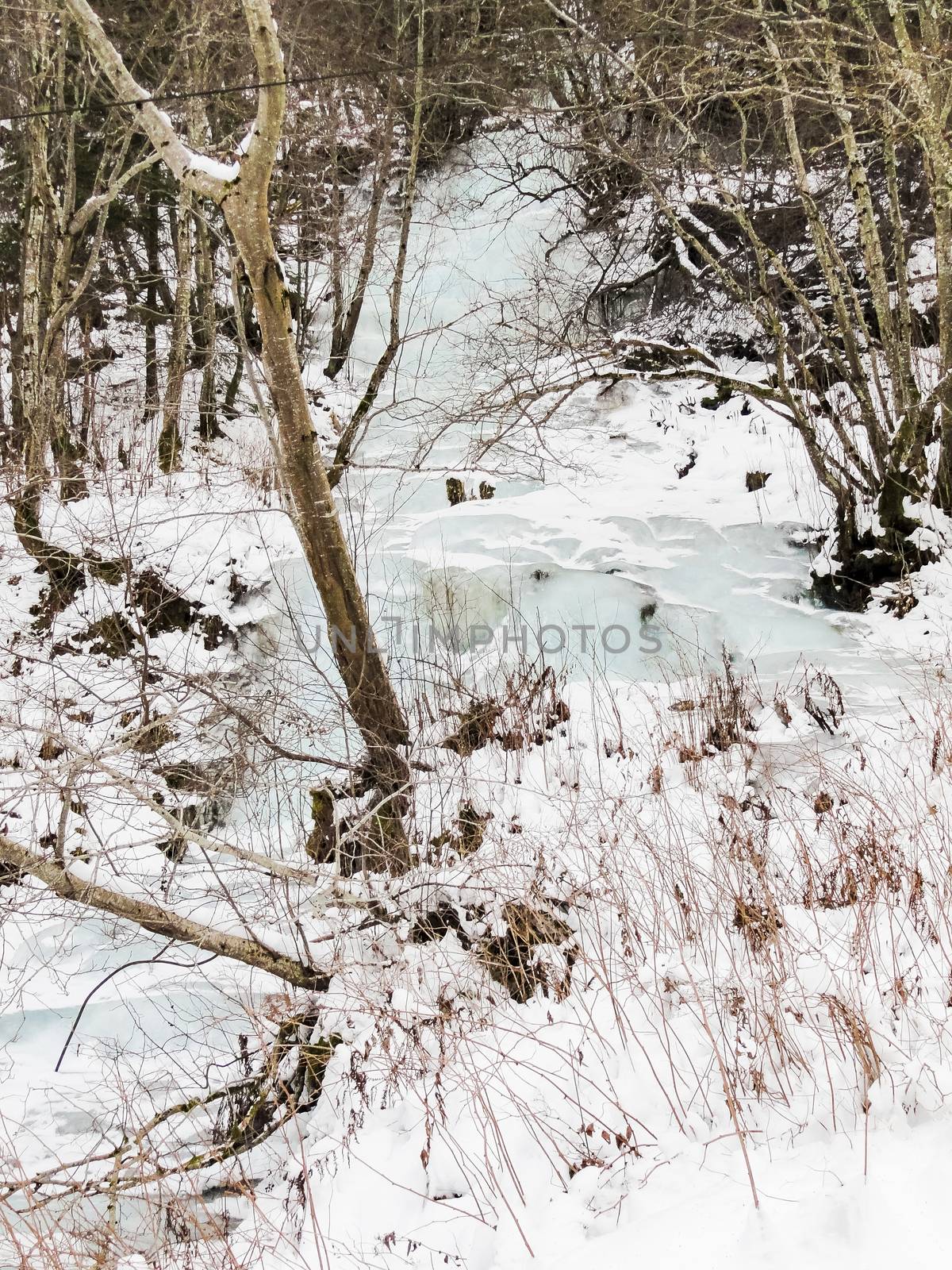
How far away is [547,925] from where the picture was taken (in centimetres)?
299

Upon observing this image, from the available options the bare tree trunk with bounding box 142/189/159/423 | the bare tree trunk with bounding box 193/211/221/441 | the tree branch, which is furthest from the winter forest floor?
the bare tree trunk with bounding box 142/189/159/423

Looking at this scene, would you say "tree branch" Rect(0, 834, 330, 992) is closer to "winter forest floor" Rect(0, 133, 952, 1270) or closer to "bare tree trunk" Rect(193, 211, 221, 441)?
"winter forest floor" Rect(0, 133, 952, 1270)

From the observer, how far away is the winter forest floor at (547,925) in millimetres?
2076

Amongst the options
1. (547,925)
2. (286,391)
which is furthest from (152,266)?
(547,925)

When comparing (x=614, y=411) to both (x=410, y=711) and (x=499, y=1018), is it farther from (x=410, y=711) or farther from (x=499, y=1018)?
(x=499, y=1018)

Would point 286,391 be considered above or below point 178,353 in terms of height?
below

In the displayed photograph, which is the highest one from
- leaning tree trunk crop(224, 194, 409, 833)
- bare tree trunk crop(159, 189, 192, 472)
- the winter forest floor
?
bare tree trunk crop(159, 189, 192, 472)

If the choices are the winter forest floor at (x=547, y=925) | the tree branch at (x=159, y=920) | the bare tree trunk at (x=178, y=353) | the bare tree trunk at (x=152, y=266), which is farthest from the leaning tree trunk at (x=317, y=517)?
the bare tree trunk at (x=152, y=266)

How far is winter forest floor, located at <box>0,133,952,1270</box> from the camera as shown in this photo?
6.81 ft

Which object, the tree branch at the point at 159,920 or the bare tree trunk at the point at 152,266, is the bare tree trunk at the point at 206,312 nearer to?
the bare tree trunk at the point at 152,266

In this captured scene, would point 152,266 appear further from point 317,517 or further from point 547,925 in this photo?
point 547,925

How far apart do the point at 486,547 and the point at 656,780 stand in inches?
122

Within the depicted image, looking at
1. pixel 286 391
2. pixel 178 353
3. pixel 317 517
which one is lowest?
pixel 317 517

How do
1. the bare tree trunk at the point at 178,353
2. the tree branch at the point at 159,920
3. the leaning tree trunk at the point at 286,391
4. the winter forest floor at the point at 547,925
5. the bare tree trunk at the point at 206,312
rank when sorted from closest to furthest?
the winter forest floor at the point at 547,925, the tree branch at the point at 159,920, the leaning tree trunk at the point at 286,391, the bare tree trunk at the point at 178,353, the bare tree trunk at the point at 206,312
